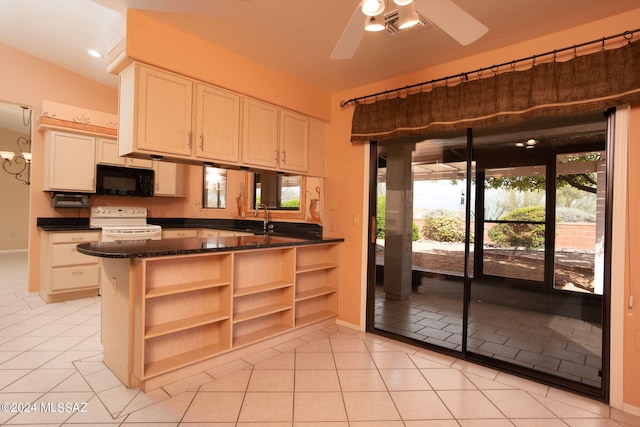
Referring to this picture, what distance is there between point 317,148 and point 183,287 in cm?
209

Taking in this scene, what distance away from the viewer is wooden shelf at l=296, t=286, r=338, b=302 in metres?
3.33

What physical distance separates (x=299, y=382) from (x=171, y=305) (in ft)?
3.63

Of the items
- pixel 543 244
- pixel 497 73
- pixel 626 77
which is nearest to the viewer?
pixel 626 77

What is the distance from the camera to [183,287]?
2.39 metres

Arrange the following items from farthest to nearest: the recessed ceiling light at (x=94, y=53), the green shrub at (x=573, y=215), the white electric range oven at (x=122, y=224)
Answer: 1. the white electric range oven at (x=122, y=224)
2. the recessed ceiling light at (x=94, y=53)
3. the green shrub at (x=573, y=215)

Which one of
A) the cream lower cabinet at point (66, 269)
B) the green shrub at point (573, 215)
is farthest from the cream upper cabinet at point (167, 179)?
the green shrub at point (573, 215)

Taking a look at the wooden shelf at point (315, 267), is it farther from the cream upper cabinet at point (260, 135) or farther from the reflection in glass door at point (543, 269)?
the reflection in glass door at point (543, 269)

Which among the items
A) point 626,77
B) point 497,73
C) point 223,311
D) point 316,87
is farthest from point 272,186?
point 626,77

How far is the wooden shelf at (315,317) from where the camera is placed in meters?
3.33

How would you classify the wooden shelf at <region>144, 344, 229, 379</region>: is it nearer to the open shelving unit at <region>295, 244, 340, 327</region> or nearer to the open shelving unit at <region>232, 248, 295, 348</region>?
the open shelving unit at <region>232, 248, 295, 348</region>

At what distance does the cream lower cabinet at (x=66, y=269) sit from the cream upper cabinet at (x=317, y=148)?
3.18 m

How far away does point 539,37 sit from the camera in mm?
2479

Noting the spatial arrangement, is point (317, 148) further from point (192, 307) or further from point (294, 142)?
point (192, 307)

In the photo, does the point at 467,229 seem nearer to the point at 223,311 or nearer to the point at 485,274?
the point at 485,274
